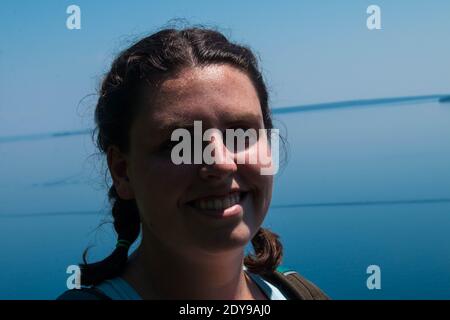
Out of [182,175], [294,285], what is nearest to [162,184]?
[182,175]

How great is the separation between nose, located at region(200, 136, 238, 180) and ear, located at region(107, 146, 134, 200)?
25cm

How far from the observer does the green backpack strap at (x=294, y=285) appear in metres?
1.39

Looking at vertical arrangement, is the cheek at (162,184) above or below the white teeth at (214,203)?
above

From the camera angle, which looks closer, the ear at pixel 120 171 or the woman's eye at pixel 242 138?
the woman's eye at pixel 242 138

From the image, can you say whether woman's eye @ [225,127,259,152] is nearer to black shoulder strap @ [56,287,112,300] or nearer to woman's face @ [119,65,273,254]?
woman's face @ [119,65,273,254]

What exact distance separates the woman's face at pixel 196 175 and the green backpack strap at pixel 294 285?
0.88ft

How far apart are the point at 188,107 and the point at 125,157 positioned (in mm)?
228

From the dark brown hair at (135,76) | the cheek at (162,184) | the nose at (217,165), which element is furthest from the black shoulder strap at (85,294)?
the nose at (217,165)

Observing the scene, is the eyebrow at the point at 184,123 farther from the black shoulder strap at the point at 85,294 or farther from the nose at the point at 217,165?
the black shoulder strap at the point at 85,294

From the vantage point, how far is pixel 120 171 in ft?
4.34

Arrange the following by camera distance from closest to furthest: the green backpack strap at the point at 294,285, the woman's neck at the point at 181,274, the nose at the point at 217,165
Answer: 1. the nose at the point at 217,165
2. the woman's neck at the point at 181,274
3. the green backpack strap at the point at 294,285

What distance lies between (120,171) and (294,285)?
542mm

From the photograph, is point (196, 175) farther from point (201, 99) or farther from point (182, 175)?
point (201, 99)

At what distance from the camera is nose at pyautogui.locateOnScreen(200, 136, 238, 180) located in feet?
3.75
